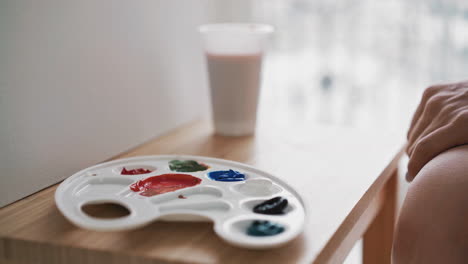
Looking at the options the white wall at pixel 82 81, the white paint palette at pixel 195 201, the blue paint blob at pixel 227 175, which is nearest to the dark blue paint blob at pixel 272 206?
the white paint palette at pixel 195 201

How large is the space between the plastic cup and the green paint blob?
0.28 m

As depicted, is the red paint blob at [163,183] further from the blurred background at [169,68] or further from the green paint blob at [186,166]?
the blurred background at [169,68]

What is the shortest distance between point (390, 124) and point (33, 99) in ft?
3.38

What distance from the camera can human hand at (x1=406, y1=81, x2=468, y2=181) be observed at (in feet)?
2.88

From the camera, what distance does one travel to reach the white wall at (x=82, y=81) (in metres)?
0.87

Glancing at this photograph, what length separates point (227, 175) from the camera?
0.88 meters

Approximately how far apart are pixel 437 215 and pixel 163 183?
411 millimetres

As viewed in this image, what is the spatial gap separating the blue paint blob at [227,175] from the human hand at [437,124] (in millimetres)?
301

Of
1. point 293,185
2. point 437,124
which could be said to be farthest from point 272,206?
point 437,124

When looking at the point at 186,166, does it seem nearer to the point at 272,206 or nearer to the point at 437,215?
the point at 272,206

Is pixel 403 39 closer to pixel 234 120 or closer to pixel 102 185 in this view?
pixel 234 120

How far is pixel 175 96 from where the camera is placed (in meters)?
1.33

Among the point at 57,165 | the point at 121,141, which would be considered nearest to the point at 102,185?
the point at 57,165

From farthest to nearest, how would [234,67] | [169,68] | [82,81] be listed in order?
1. [169,68]
2. [234,67]
3. [82,81]
